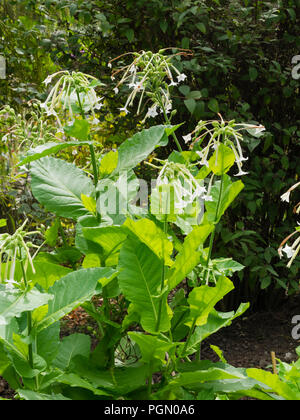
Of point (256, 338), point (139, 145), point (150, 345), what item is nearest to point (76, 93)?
point (139, 145)

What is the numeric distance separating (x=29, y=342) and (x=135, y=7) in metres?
2.15

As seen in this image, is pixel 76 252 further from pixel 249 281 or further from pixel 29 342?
pixel 249 281

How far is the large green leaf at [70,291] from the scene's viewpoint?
3.73 ft

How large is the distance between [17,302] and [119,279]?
28 cm

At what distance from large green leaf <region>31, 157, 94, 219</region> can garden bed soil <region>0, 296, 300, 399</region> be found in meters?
1.40

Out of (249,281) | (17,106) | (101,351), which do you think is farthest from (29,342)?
(17,106)

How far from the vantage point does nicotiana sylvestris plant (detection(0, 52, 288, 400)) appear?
1150mm

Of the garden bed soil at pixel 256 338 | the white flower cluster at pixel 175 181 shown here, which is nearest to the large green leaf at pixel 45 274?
the white flower cluster at pixel 175 181

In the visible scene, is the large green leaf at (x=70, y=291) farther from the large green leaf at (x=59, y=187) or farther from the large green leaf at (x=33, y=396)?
the large green leaf at (x=59, y=187)

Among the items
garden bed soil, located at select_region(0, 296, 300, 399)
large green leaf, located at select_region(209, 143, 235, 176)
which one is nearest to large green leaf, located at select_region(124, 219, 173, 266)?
large green leaf, located at select_region(209, 143, 235, 176)

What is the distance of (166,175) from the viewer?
1.17 metres

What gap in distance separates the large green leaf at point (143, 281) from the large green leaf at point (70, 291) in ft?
0.27

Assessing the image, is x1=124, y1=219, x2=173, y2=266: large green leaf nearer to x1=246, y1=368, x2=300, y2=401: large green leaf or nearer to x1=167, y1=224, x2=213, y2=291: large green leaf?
x1=167, y1=224, x2=213, y2=291: large green leaf

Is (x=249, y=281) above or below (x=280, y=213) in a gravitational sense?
below
